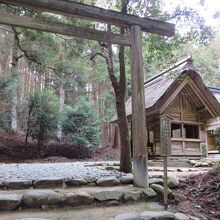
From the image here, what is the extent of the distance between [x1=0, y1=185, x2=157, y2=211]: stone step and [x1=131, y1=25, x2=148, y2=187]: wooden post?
370 millimetres

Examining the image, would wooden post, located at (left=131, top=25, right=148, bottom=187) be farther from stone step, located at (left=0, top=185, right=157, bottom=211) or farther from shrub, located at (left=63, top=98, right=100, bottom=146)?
shrub, located at (left=63, top=98, right=100, bottom=146)

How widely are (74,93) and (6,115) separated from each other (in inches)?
336

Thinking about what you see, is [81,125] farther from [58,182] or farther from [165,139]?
[165,139]

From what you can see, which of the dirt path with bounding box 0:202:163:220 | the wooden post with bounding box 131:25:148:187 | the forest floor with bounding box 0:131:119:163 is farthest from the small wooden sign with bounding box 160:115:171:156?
the forest floor with bounding box 0:131:119:163

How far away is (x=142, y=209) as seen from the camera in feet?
14.1

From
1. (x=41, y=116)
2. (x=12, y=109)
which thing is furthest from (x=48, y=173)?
(x=12, y=109)

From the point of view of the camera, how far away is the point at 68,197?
4.13m

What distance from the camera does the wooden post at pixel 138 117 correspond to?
5129 millimetres

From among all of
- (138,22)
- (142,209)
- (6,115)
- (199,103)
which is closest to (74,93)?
(6,115)

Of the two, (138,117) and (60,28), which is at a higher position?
(60,28)

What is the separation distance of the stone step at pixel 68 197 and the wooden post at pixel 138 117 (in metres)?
0.37

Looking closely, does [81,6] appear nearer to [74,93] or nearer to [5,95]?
[5,95]

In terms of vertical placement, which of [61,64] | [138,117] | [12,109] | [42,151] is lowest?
[42,151]

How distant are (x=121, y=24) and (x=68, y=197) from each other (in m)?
3.66
